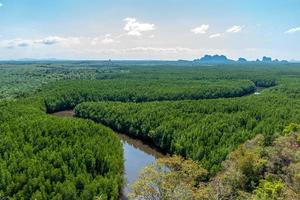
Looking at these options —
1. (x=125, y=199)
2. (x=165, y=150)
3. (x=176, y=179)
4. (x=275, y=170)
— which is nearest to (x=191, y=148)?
(x=165, y=150)

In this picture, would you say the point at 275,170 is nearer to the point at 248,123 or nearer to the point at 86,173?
the point at 86,173

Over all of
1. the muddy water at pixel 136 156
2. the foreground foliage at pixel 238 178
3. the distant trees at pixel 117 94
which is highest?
the foreground foliage at pixel 238 178

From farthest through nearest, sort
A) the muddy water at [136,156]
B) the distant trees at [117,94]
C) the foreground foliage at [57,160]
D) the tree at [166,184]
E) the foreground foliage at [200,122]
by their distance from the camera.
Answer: the distant trees at [117,94], the muddy water at [136,156], the foreground foliage at [200,122], the foreground foliage at [57,160], the tree at [166,184]

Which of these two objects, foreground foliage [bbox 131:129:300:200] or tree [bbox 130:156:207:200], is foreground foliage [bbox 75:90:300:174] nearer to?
foreground foliage [bbox 131:129:300:200]

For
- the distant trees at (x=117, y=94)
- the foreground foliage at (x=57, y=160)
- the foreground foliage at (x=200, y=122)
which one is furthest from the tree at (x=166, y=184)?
the distant trees at (x=117, y=94)

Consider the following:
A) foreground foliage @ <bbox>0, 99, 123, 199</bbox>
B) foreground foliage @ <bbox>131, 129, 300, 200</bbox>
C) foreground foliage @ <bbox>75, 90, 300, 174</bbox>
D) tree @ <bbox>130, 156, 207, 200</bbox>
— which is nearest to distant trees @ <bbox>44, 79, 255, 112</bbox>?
foreground foliage @ <bbox>75, 90, 300, 174</bbox>

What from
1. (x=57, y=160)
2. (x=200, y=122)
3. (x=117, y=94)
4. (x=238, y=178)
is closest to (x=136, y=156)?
(x=200, y=122)

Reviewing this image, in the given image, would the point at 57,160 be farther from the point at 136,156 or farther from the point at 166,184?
the point at 136,156

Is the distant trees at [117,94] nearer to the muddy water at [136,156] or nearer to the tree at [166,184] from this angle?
the muddy water at [136,156]
